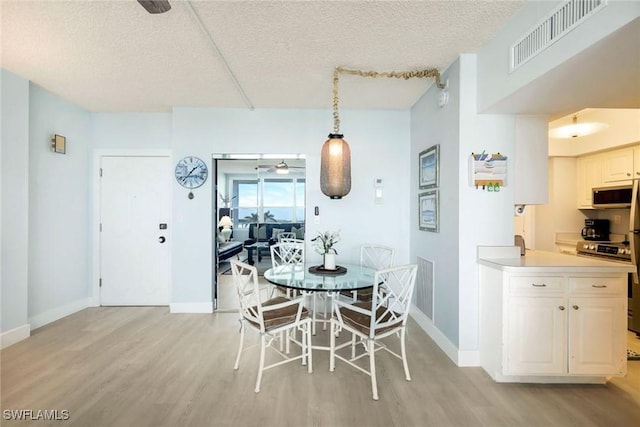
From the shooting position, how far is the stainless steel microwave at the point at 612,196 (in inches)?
137

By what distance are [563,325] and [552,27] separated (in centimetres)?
202

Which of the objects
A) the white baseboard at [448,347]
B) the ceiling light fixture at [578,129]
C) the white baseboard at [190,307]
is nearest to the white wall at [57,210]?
the white baseboard at [190,307]

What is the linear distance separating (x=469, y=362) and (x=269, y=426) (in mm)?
1751

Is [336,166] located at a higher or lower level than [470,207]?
higher

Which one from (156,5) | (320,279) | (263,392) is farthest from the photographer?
(320,279)

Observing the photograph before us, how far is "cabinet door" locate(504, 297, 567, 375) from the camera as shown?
2.22 metres

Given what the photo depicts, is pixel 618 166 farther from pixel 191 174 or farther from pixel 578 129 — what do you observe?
pixel 191 174

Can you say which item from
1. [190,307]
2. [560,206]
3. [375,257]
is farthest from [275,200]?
[560,206]

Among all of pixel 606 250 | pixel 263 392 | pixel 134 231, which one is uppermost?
pixel 134 231

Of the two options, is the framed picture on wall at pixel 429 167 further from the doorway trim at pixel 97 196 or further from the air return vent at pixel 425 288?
the doorway trim at pixel 97 196

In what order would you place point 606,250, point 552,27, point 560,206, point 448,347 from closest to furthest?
1. point 552,27
2. point 448,347
3. point 606,250
4. point 560,206

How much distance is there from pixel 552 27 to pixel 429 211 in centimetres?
184

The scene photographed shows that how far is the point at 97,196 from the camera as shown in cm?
411

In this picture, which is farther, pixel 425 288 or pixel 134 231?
pixel 134 231
